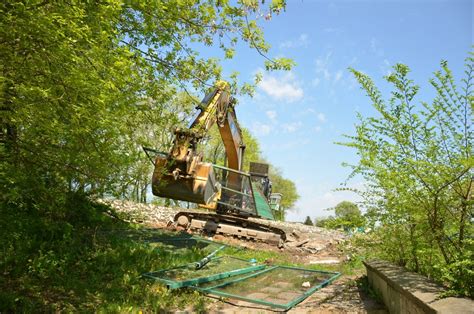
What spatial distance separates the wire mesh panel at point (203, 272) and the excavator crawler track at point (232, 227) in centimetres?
374

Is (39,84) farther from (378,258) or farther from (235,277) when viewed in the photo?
(378,258)

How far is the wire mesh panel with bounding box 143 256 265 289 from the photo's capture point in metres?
6.08

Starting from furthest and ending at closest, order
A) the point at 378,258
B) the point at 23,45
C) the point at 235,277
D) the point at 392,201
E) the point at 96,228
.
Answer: the point at 96,228 < the point at 235,277 < the point at 378,258 < the point at 392,201 < the point at 23,45

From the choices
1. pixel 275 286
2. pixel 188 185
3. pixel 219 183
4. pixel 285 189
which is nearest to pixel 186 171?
pixel 188 185

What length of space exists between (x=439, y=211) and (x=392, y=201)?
634mm

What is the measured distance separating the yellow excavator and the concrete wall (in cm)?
448

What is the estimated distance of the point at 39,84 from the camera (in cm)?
323

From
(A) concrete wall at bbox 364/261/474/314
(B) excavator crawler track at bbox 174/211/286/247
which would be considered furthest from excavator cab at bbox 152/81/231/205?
(A) concrete wall at bbox 364/261/474/314

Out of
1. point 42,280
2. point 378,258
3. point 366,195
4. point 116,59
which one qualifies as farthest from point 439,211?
point 42,280

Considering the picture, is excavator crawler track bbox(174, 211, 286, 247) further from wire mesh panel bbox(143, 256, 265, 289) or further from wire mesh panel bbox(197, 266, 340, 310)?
wire mesh panel bbox(197, 266, 340, 310)

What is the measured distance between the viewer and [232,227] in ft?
41.2

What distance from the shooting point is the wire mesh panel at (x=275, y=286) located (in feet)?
18.8

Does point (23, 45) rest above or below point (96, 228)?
above

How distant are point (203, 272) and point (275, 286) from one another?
1372 mm
